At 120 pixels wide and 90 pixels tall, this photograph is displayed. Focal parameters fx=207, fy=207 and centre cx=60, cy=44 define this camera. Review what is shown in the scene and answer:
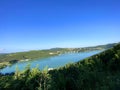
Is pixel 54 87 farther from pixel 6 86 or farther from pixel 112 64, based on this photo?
pixel 112 64

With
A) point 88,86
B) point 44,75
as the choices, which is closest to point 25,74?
point 44,75

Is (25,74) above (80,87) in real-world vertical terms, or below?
above

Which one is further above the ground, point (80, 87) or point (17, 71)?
point (17, 71)

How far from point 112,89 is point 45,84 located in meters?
2.52

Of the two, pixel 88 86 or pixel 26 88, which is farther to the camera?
pixel 88 86

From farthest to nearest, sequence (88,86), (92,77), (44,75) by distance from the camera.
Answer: (92,77), (88,86), (44,75)

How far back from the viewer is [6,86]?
9.20 meters

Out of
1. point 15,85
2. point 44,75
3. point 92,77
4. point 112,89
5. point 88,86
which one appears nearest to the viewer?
point 112,89

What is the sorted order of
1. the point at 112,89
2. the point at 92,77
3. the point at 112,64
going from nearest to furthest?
the point at 112,89, the point at 92,77, the point at 112,64

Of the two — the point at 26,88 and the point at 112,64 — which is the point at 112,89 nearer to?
the point at 26,88

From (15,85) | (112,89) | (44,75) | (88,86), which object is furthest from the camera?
(88,86)

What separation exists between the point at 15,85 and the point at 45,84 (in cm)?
175

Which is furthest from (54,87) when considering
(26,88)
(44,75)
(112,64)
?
(112,64)

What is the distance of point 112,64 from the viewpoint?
22344mm
